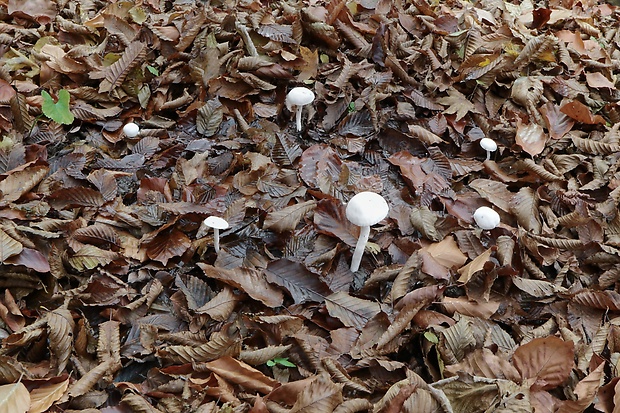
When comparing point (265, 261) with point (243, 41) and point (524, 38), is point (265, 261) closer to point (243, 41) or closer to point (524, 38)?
point (243, 41)

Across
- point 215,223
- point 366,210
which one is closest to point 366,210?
point 366,210

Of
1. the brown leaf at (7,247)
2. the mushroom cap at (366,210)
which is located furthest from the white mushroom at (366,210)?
the brown leaf at (7,247)

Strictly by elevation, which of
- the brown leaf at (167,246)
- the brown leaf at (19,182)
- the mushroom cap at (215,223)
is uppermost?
the mushroom cap at (215,223)

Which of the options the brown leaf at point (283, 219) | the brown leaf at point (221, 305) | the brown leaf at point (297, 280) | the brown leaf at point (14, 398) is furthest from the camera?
the brown leaf at point (283, 219)

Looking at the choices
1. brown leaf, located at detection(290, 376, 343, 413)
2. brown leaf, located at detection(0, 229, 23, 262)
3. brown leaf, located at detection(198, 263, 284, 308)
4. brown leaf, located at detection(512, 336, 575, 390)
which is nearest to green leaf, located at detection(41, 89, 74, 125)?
brown leaf, located at detection(0, 229, 23, 262)

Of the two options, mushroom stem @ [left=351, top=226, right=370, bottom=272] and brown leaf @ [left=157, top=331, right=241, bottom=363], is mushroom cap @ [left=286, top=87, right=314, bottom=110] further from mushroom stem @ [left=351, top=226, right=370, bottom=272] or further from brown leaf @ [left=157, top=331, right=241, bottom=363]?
brown leaf @ [left=157, top=331, right=241, bottom=363]

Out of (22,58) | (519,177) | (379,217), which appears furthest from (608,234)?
(22,58)

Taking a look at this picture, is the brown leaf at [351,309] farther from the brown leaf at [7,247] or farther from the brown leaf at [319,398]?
the brown leaf at [7,247]
